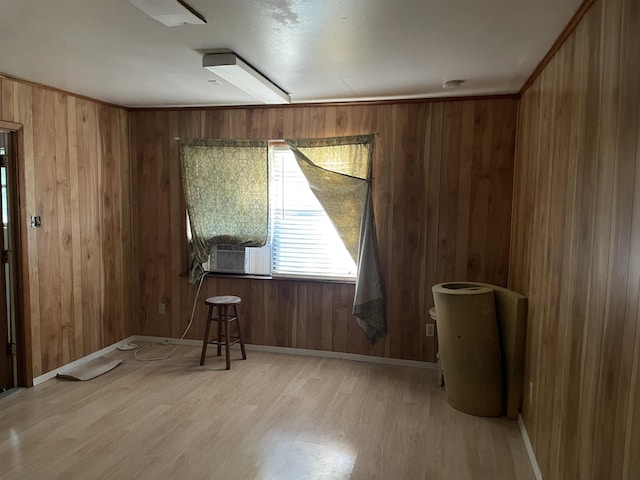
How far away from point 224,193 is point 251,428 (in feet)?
7.50

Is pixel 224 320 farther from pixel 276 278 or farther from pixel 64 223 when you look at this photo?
pixel 64 223

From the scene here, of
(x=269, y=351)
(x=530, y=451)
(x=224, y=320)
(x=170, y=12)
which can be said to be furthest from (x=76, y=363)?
(x=530, y=451)

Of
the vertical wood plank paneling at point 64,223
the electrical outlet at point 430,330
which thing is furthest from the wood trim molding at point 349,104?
the electrical outlet at point 430,330

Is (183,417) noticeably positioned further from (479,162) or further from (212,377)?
(479,162)

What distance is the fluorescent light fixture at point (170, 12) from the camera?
189 cm

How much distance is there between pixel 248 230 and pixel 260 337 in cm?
107

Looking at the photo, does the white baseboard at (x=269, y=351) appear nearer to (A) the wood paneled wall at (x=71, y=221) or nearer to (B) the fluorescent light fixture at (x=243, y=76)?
(A) the wood paneled wall at (x=71, y=221)

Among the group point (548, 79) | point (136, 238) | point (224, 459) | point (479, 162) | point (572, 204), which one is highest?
point (548, 79)

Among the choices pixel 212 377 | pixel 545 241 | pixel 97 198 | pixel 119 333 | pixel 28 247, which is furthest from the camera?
pixel 119 333

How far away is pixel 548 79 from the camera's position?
102 inches

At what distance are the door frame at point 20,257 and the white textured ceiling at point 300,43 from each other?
1.84 ft

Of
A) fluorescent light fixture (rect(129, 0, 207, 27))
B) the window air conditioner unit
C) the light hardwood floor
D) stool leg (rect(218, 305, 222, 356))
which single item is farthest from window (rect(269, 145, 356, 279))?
fluorescent light fixture (rect(129, 0, 207, 27))

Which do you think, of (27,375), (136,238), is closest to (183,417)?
(27,375)

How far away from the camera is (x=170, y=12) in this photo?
198cm
